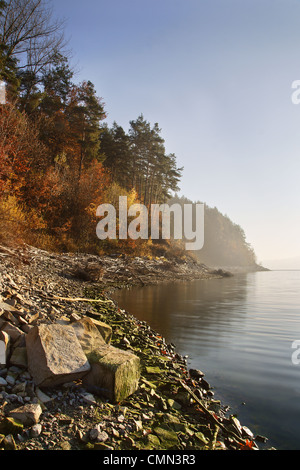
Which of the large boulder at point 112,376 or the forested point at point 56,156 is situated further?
the forested point at point 56,156

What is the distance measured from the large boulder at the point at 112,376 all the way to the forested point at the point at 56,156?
9.49 meters

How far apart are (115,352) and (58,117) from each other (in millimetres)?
32237

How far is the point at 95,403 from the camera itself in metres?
3.33

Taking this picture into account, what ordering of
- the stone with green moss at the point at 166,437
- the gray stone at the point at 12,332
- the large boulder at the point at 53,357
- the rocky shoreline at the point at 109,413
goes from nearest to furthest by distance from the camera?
the rocky shoreline at the point at 109,413 < the stone with green moss at the point at 166,437 < the large boulder at the point at 53,357 < the gray stone at the point at 12,332

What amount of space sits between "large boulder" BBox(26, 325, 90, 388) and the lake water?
8.72 feet

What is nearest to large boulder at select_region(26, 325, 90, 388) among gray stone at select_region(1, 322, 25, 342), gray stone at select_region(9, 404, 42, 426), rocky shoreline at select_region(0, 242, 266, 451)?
rocky shoreline at select_region(0, 242, 266, 451)

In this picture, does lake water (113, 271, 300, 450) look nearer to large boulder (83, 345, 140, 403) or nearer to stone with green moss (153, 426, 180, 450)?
stone with green moss (153, 426, 180, 450)

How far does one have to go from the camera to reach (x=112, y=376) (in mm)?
3477

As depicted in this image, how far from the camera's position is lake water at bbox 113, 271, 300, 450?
13.8 ft

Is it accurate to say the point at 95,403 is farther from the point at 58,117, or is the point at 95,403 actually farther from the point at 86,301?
the point at 58,117

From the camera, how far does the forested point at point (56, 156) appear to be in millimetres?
17734
